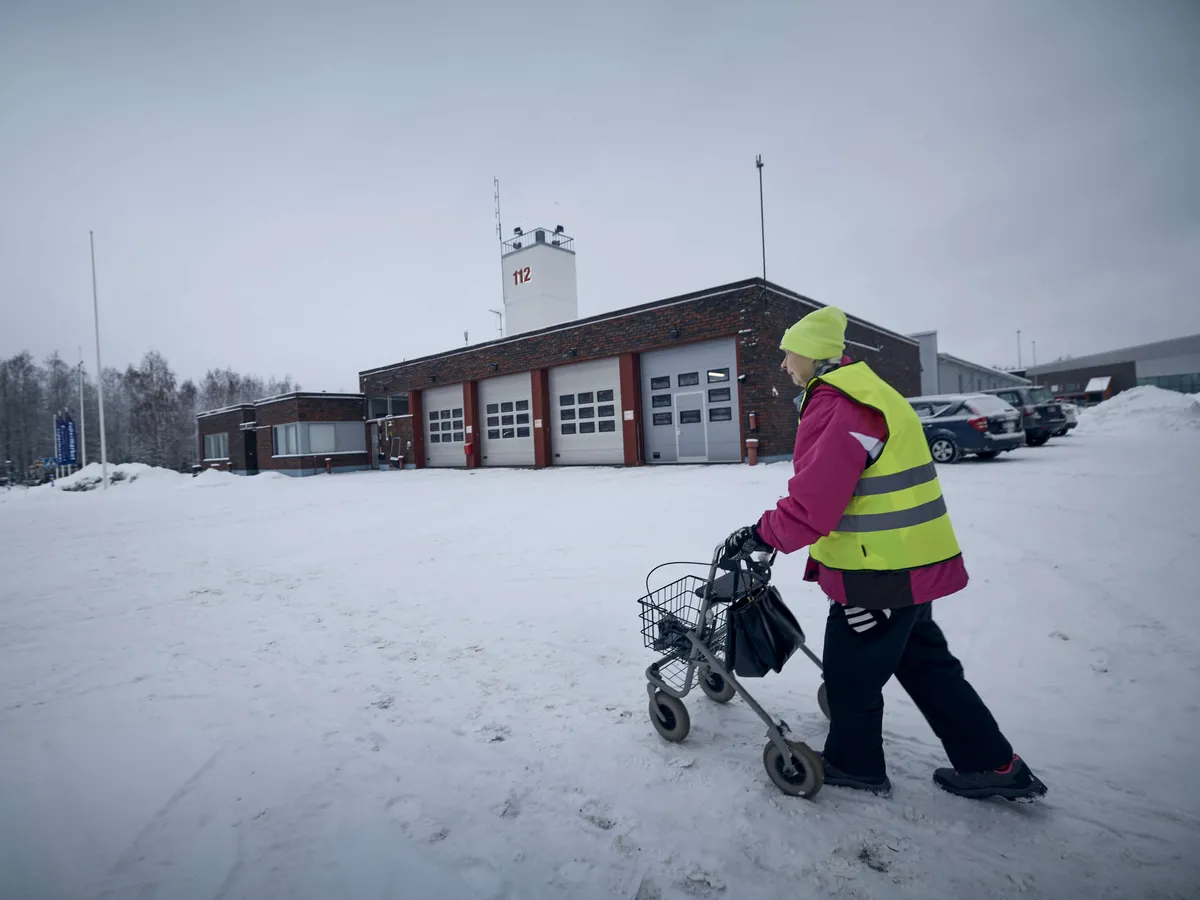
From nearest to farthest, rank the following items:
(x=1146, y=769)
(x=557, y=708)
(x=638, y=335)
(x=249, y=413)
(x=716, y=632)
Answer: (x=1146, y=769) < (x=716, y=632) < (x=557, y=708) < (x=638, y=335) < (x=249, y=413)

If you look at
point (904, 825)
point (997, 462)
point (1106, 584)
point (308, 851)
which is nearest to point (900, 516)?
point (904, 825)

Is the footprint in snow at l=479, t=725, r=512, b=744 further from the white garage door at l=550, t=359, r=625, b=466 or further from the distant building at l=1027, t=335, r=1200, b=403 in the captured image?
the distant building at l=1027, t=335, r=1200, b=403

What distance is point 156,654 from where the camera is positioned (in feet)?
13.3

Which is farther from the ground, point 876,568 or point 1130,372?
point 1130,372

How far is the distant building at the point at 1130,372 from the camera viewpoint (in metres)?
55.9

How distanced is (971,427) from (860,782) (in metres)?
13.0

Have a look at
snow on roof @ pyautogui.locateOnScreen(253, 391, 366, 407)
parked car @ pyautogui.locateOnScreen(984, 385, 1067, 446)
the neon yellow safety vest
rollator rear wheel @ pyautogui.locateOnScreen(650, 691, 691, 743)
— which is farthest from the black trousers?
snow on roof @ pyautogui.locateOnScreen(253, 391, 366, 407)

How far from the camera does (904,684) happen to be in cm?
228

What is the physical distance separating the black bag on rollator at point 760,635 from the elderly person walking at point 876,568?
7.2 inches

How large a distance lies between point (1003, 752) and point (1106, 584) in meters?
3.40

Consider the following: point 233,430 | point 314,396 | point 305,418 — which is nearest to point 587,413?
point 314,396

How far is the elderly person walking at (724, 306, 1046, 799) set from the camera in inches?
80.6

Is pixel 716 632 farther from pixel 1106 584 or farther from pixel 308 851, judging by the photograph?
pixel 1106 584

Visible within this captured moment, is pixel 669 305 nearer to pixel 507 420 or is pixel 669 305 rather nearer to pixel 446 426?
pixel 507 420
